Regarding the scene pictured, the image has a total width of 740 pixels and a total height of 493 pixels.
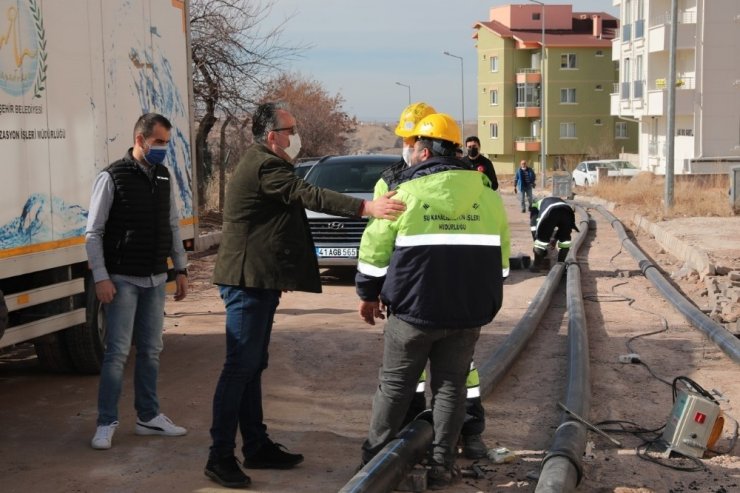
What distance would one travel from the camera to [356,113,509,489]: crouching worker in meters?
5.58

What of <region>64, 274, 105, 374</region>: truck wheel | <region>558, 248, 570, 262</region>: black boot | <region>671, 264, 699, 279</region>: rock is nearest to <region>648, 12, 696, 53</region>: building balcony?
<region>671, 264, 699, 279</region>: rock

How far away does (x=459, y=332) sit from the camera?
19.0 feet

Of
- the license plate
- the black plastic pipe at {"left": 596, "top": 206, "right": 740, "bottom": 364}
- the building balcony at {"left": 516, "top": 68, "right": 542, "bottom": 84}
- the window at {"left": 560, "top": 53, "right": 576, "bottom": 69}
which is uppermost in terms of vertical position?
the window at {"left": 560, "top": 53, "right": 576, "bottom": 69}

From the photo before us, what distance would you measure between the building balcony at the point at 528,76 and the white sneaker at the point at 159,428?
82086 millimetres

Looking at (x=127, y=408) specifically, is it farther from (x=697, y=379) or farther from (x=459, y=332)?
(x=697, y=379)

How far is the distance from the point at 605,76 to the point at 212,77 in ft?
218

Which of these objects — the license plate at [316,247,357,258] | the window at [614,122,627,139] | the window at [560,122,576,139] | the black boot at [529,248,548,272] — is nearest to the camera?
the license plate at [316,247,357,258]

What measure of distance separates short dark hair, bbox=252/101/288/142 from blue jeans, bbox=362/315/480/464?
51.2 inches

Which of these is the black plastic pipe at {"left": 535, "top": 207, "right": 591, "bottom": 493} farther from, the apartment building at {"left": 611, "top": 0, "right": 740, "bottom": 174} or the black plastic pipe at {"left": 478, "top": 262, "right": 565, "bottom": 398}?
the apartment building at {"left": 611, "top": 0, "right": 740, "bottom": 174}

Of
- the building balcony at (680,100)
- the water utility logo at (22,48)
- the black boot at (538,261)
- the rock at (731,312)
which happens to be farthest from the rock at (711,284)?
the building balcony at (680,100)

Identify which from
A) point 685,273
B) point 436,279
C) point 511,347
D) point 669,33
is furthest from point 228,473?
point 669,33

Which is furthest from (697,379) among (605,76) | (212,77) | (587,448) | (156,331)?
(605,76)

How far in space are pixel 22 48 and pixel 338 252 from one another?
28.3 ft

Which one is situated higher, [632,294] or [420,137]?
[420,137]
